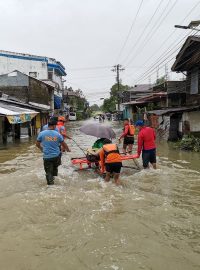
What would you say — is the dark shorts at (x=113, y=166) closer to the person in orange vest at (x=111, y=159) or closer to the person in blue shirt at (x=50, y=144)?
the person in orange vest at (x=111, y=159)

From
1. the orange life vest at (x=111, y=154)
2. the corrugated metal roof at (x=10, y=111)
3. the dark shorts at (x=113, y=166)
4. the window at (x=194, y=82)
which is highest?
the window at (x=194, y=82)

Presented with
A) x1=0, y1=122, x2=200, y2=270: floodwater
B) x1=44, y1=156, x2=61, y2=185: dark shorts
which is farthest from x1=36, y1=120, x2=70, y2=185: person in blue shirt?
x1=0, y1=122, x2=200, y2=270: floodwater

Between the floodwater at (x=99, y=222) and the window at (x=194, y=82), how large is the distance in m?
10.6

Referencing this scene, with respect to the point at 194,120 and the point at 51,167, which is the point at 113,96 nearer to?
the point at 194,120

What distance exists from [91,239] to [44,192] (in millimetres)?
3064

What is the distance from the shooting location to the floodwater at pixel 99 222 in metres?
4.99

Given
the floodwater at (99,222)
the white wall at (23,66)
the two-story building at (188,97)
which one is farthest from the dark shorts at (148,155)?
the white wall at (23,66)

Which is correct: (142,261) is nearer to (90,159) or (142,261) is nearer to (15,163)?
(90,159)

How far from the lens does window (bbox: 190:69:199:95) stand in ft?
66.4

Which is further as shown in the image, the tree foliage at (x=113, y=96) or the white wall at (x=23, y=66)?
the tree foliage at (x=113, y=96)

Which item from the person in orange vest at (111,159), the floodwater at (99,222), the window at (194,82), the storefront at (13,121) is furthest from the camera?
the window at (194,82)

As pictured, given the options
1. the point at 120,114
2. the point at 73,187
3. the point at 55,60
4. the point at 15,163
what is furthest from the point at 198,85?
the point at 120,114

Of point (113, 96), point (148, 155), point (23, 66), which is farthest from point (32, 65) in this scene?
point (113, 96)

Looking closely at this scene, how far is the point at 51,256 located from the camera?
5.09 m
